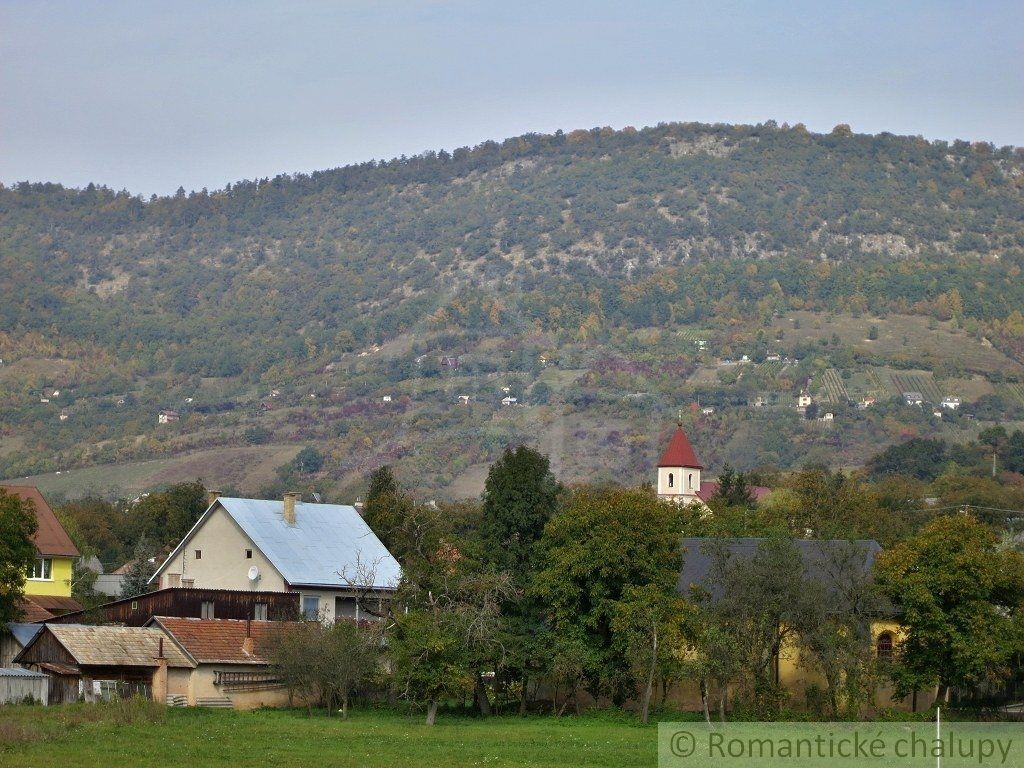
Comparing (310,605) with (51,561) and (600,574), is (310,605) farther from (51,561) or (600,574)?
(600,574)

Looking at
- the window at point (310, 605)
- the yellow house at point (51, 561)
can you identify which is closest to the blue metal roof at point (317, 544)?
the window at point (310, 605)

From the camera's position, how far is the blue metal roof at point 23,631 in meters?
57.7

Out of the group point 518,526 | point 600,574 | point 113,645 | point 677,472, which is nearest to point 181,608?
point 113,645

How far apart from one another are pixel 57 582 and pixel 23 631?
13139mm

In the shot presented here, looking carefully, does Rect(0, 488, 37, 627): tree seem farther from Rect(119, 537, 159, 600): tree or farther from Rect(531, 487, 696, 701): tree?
Rect(119, 537, 159, 600): tree

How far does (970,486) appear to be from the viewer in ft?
458

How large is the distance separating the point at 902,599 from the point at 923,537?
262 centimetres

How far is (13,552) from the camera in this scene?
56.3 meters

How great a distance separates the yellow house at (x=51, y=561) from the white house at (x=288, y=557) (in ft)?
12.6

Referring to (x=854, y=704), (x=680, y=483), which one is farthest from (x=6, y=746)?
(x=680, y=483)

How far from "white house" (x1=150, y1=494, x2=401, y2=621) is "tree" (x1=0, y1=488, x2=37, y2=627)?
10.6 m

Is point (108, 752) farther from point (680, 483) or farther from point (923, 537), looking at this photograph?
point (680, 483)

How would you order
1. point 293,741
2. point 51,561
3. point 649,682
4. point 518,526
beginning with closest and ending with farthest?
point 293,741
point 649,682
point 518,526
point 51,561

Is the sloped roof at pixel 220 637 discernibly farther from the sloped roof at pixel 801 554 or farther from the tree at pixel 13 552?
the sloped roof at pixel 801 554
